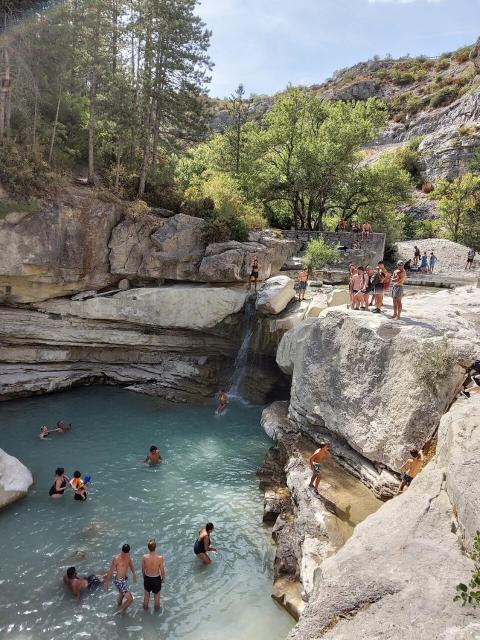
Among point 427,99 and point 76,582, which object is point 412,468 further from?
point 427,99

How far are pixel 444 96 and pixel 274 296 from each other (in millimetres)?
58692

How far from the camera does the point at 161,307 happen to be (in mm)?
21156

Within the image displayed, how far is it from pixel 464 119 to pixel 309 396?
5188 cm

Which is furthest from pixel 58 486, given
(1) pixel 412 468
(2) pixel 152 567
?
(1) pixel 412 468

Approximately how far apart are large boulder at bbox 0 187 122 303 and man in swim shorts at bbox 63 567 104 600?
532 inches

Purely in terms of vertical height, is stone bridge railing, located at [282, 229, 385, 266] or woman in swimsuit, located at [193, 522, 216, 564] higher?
stone bridge railing, located at [282, 229, 385, 266]

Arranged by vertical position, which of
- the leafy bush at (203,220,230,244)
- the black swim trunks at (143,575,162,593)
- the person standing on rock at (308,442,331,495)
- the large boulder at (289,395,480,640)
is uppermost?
the leafy bush at (203,220,230,244)

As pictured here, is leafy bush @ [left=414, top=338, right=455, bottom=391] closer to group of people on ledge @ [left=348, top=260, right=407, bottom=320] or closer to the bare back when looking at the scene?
group of people on ledge @ [left=348, top=260, right=407, bottom=320]

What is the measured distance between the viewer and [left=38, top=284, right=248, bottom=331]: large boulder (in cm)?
2112

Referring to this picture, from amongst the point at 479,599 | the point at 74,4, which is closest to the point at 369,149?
the point at 74,4

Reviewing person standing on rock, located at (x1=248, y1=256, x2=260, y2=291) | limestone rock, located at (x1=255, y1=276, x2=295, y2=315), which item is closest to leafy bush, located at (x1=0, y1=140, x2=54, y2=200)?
person standing on rock, located at (x1=248, y1=256, x2=260, y2=291)

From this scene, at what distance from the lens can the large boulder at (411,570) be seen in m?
5.77

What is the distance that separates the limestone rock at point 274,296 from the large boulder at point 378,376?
3.31 metres

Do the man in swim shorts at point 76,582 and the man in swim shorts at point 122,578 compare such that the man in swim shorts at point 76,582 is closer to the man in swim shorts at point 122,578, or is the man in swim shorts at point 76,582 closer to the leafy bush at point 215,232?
the man in swim shorts at point 122,578
